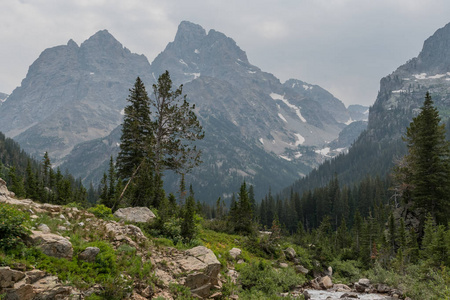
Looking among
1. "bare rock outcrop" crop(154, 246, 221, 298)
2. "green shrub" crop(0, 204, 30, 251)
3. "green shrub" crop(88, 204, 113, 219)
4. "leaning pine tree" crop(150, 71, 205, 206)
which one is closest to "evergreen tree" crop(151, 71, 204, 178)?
"leaning pine tree" crop(150, 71, 205, 206)

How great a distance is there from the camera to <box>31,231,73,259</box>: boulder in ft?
29.3

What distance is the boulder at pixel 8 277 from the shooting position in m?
7.20

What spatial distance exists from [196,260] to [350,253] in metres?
34.2

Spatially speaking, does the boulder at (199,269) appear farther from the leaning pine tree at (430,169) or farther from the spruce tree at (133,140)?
the leaning pine tree at (430,169)

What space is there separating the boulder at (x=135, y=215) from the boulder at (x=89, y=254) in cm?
666

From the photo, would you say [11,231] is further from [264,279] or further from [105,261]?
[264,279]

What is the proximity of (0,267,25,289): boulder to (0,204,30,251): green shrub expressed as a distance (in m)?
1.02

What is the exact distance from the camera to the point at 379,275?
20078 millimetres

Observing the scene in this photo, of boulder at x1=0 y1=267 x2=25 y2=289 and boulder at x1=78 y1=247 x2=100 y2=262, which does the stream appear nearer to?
boulder at x1=78 y1=247 x2=100 y2=262

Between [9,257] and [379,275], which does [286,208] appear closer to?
[379,275]

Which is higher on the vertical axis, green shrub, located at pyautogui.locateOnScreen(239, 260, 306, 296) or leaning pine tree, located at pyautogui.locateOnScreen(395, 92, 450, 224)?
leaning pine tree, located at pyautogui.locateOnScreen(395, 92, 450, 224)

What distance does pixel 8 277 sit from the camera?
7.32 meters

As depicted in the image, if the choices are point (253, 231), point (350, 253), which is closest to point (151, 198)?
point (253, 231)

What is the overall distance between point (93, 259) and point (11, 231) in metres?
2.69
